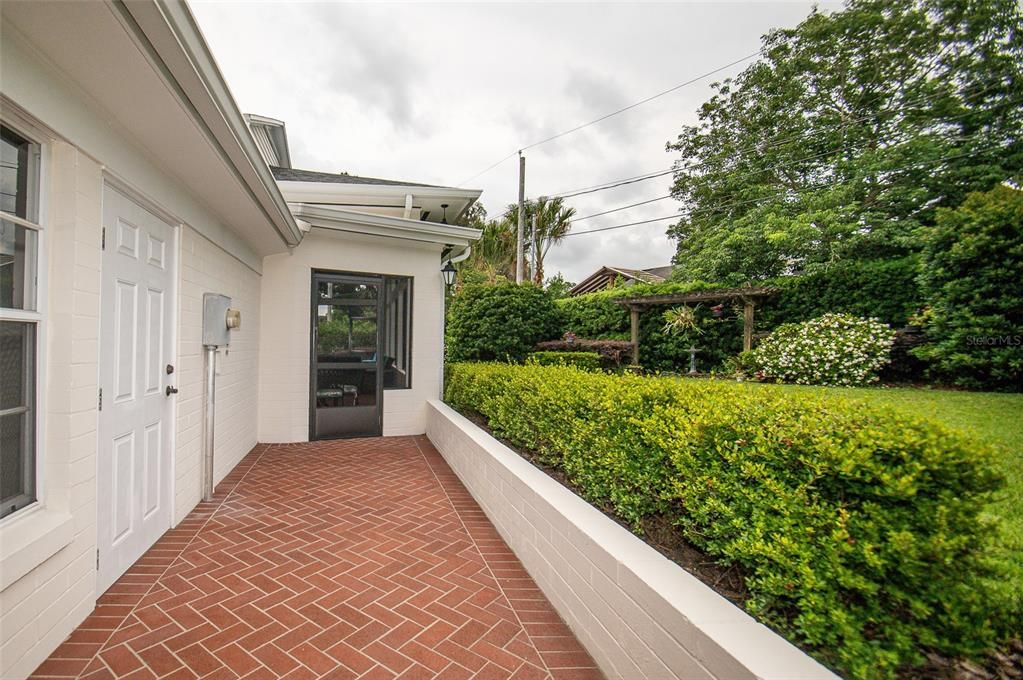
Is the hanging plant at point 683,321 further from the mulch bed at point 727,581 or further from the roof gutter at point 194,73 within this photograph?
the roof gutter at point 194,73

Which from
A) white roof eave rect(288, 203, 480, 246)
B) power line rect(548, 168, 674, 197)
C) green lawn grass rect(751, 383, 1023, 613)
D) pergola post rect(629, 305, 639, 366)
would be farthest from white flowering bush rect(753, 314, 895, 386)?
power line rect(548, 168, 674, 197)

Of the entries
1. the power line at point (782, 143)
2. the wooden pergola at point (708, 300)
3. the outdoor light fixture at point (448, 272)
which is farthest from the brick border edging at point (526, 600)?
the power line at point (782, 143)

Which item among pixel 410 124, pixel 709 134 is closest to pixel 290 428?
pixel 410 124

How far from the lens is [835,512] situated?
149cm

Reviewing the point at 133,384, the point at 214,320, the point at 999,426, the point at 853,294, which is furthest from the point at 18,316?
the point at 853,294

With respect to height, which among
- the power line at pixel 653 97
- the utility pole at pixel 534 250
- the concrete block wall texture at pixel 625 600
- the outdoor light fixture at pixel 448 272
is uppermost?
the power line at pixel 653 97

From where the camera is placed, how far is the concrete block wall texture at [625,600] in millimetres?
1410

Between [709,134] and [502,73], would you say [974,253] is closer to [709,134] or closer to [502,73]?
[502,73]

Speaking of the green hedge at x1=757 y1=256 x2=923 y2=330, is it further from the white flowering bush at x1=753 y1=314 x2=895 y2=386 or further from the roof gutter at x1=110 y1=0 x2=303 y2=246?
the roof gutter at x1=110 y1=0 x2=303 y2=246

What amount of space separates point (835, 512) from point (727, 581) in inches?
25.3

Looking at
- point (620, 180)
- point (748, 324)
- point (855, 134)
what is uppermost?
point (855, 134)

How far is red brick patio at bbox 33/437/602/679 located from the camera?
2096 millimetres

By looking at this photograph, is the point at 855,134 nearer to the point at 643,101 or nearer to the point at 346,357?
the point at 643,101

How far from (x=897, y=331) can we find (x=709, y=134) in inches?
506
